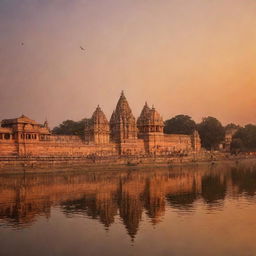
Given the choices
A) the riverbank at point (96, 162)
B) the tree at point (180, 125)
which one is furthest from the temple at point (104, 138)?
the tree at point (180, 125)

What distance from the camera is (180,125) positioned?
102438 mm

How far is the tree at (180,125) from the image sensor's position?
101 meters

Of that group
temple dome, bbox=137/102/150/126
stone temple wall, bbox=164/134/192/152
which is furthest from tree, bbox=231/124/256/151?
temple dome, bbox=137/102/150/126

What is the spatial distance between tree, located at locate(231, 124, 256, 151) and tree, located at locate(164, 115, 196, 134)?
424 inches

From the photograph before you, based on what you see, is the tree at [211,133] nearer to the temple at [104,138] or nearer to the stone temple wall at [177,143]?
the temple at [104,138]

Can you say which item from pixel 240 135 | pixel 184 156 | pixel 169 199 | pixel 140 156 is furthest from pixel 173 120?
pixel 169 199

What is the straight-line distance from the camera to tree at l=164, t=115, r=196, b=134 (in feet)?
332

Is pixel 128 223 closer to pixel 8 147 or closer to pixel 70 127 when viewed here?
pixel 8 147

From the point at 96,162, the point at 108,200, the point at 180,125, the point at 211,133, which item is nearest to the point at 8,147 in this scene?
the point at 96,162

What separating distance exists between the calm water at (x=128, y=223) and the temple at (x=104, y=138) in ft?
79.8

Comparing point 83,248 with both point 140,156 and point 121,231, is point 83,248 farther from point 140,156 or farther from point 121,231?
point 140,156

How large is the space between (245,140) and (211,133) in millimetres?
8657

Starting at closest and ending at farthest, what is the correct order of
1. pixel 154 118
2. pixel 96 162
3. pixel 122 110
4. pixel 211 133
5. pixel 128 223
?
pixel 128 223 → pixel 96 162 → pixel 122 110 → pixel 154 118 → pixel 211 133

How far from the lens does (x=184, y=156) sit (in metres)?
74.9
